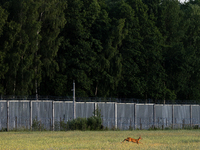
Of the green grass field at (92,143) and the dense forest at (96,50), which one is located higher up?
the dense forest at (96,50)

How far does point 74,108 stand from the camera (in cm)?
3659

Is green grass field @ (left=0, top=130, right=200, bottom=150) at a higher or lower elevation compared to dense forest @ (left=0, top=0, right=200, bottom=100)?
lower

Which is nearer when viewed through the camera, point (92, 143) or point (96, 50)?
point (92, 143)

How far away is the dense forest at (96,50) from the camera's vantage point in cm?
5228

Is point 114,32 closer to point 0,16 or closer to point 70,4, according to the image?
point 70,4

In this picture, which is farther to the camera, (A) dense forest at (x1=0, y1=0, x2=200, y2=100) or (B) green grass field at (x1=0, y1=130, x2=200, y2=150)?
(A) dense forest at (x1=0, y1=0, x2=200, y2=100)

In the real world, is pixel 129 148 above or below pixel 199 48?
below

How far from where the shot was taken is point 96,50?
6244 cm

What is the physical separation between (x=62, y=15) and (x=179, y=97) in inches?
1028

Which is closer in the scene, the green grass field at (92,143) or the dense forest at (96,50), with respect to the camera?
the green grass field at (92,143)

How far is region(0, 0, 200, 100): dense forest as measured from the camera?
52.3 metres

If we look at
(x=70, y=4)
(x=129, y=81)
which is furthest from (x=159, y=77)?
(x=70, y=4)

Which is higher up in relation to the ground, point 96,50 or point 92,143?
point 96,50

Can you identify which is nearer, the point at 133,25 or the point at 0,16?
the point at 0,16
